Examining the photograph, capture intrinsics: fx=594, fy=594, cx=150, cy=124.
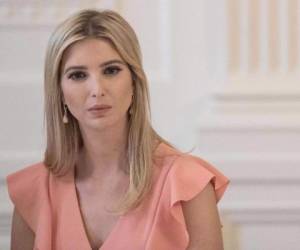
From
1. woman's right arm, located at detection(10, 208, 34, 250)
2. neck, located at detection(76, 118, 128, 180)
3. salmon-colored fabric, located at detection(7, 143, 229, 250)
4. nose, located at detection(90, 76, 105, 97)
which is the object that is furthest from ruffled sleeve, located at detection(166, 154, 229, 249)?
woman's right arm, located at detection(10, 208, 34, 250)

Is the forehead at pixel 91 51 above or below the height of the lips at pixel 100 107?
above

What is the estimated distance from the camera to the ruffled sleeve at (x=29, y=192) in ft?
4.79

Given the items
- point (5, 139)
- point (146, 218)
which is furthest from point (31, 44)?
point (146, 218)

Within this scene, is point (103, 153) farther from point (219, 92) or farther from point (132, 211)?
point (219, 92)

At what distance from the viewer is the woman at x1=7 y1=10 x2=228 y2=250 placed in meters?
1.32

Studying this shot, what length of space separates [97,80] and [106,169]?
0.25 metres

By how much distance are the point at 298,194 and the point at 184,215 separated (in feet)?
1.37

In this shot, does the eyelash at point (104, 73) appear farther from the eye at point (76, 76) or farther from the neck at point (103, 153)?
the neck at point (103, 153)

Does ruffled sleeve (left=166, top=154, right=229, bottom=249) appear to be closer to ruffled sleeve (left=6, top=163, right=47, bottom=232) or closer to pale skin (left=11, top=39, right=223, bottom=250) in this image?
pale skin (left=11, top=39, right=223, bottom=250)

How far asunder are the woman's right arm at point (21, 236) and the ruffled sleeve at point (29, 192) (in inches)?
0.9

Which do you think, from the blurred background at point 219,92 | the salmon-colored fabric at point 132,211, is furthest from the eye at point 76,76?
the blurred background at point 219,92

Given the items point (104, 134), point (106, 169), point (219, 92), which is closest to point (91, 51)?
point (104, 134)

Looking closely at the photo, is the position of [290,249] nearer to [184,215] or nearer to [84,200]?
[184,215]

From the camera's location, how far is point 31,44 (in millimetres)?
1676
